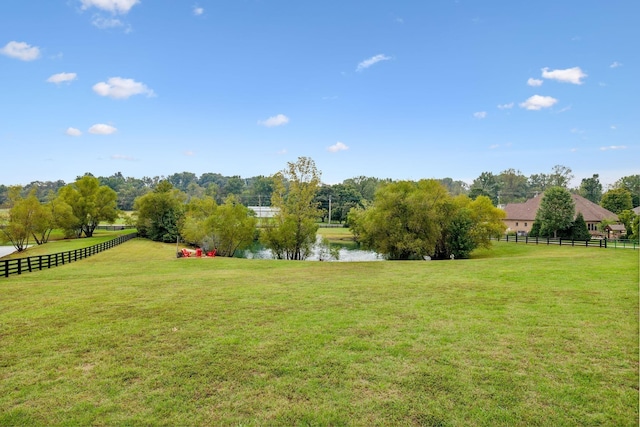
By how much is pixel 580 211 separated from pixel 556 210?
9.80m

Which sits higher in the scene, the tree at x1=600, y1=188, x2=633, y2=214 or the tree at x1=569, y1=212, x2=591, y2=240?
the tree at x1=600, y1=188, x2=633, y2=214

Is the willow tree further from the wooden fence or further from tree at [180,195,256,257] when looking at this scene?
tree at [180,195,256,257]

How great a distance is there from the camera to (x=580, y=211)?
47.1 meters

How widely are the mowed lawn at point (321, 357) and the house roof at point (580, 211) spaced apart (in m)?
45.1

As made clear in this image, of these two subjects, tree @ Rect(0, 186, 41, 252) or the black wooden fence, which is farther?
tree @ Rect(0, 186, 41, 252)

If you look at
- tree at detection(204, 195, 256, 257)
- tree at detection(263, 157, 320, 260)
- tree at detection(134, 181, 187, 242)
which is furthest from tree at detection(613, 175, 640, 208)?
tree at detection(134, 181, 187, 242)

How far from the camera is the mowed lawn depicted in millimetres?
4660

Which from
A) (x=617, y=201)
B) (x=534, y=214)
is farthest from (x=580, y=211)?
(x=617, y=201)

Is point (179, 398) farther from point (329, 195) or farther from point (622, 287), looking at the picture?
point (329, 195)

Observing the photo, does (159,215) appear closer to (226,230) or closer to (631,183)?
(226,230)

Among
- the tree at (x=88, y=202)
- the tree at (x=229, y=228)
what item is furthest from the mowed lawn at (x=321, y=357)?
the tree at (x=88, y=202)

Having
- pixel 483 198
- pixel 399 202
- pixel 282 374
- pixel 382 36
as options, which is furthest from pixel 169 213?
pixel 282 374

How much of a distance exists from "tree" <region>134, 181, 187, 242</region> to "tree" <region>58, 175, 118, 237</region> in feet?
21.3

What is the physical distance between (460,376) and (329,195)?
9493cm
